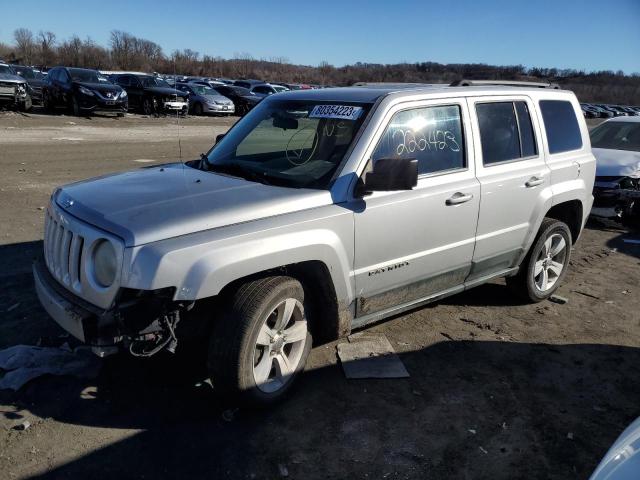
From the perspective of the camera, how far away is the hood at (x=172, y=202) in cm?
301

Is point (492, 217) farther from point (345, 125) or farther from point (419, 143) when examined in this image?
point (345, 125)

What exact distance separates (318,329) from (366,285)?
44 centimetres

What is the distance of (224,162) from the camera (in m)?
4.21

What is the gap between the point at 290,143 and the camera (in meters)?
4.18

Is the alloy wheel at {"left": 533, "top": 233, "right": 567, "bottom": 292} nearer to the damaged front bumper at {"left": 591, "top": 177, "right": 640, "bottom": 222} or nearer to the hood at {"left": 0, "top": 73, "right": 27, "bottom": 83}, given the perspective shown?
the damaged front bumper at {"left": 591, "top": 177, "right": 640, "bottom": 222}

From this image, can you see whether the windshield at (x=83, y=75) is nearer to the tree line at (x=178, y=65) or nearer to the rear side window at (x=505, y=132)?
the rear side window at (x=505, y=132)

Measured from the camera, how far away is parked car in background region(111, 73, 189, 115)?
25.2 m

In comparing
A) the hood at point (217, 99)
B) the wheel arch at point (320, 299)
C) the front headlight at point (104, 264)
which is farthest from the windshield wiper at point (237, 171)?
the hood at point (217, 99)

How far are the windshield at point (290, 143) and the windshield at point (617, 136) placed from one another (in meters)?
7.61

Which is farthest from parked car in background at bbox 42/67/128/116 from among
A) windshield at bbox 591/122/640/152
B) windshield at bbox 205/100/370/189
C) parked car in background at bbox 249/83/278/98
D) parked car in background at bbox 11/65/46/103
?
windshield at bbox 205/100/370/189

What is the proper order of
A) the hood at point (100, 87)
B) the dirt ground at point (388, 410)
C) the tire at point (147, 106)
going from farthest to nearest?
the tire at point (147, 106), the hood at point (100, 87), the dirt ground at point (388, 410)

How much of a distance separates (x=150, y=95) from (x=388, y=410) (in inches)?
967

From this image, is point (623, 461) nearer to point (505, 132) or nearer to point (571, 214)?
point (505, 132)

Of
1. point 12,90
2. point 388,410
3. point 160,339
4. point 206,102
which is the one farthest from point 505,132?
point 206,102
